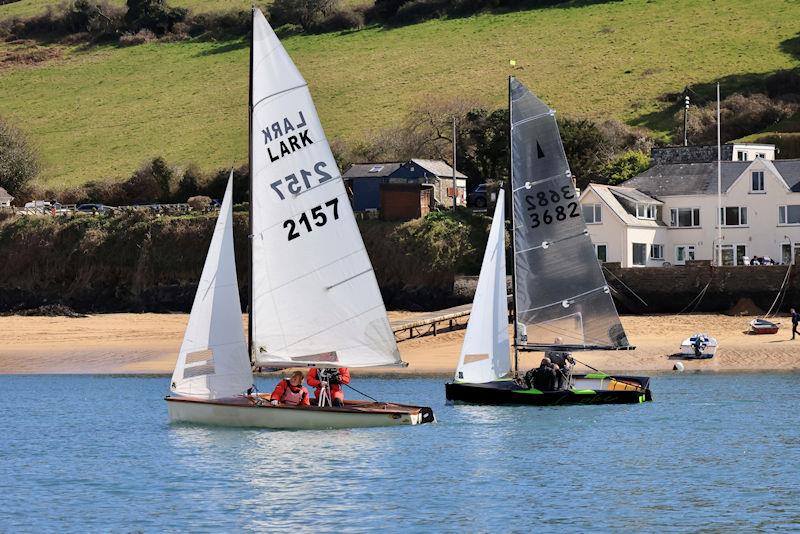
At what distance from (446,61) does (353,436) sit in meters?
107

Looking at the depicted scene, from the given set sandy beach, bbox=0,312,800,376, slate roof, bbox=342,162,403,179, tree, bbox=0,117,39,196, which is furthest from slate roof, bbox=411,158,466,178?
tree, bbox=0,117,39,196

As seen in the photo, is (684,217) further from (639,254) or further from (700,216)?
(639,254)

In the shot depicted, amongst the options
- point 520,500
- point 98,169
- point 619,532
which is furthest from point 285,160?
point 98,169

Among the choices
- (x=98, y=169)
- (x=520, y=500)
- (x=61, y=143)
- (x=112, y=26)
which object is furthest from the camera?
(x=112, y=26)

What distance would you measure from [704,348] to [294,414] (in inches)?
1127

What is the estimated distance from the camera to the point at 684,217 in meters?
80.8

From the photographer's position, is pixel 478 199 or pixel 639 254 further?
pixel 478 199

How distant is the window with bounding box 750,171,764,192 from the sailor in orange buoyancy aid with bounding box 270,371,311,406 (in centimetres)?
4785

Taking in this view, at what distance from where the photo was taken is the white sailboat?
35.0 m

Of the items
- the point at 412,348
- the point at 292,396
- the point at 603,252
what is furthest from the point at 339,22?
the point at 292,396

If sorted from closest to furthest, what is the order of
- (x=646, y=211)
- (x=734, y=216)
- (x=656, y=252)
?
1. (x=734, y=216)
2. (x=646, y=211)
3. (x=656, y=252)

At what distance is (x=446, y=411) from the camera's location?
146ft

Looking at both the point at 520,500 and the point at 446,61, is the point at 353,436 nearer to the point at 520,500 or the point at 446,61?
the point at 520,500

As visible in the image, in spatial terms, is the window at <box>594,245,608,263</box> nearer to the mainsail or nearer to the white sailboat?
the mainsail
